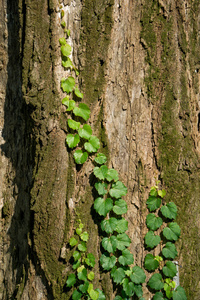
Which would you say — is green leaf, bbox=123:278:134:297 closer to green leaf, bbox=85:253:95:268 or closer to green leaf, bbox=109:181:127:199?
green leaf, bbox=85:253:95:268

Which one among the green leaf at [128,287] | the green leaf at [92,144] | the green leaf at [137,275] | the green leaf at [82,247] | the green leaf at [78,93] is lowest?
the green leaf at [128,287]

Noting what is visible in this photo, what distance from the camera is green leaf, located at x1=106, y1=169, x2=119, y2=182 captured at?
1820 mm

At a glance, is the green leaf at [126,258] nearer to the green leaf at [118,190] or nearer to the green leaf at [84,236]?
the green leaf at [84,236]

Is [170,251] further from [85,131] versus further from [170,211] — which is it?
[85,131]

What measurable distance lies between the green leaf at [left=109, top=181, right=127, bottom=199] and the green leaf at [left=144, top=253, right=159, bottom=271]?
0.50m

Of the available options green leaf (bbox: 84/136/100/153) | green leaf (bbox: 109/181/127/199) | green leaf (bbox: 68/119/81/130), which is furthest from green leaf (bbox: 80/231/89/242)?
green leaf (bbox: 68/119/81/130)

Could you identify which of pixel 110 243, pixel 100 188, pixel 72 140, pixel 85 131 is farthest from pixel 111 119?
pixel 110 243

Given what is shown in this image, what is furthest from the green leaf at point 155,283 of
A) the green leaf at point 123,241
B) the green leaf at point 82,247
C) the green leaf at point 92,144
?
the green leaf at point 92,144

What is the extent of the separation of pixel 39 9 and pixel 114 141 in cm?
102

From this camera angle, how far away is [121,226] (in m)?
1.86

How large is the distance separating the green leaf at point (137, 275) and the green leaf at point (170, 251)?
0.68 feet

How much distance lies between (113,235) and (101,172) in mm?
455

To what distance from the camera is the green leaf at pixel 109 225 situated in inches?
71.5

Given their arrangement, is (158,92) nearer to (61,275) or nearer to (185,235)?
(185,235)
